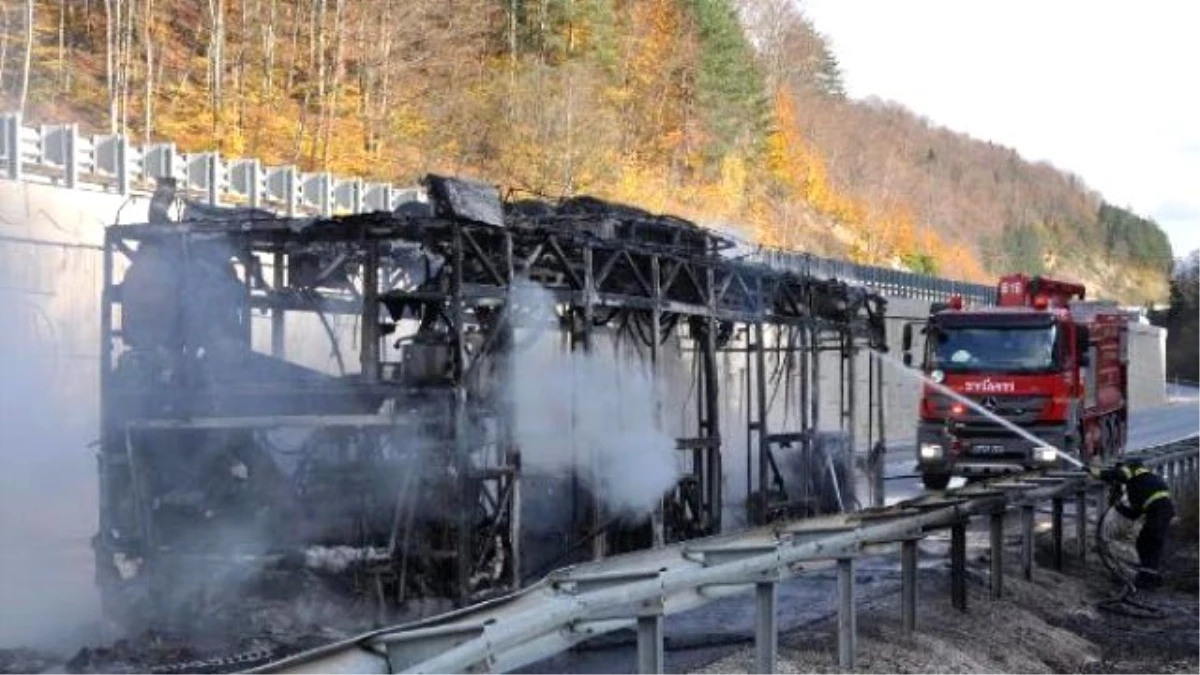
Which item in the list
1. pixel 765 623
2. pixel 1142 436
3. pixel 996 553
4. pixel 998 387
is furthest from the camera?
pixel 1142 436

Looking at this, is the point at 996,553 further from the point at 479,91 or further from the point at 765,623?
the point at 479,91

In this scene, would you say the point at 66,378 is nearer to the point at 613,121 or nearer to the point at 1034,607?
the point at 1034,607

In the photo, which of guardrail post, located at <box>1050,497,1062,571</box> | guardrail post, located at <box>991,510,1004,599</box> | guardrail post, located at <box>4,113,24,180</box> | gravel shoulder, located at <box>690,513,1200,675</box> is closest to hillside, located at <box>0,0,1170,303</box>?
guardrail post, located at <box>4,113,24,180</box>

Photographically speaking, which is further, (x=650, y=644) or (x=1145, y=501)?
(x=1145, y=501)

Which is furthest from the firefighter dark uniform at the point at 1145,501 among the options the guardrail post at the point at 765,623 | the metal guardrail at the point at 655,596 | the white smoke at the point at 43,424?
the white smoke at the point at 43,424

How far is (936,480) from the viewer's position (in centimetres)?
2433

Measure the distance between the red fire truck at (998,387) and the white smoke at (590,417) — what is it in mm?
8388

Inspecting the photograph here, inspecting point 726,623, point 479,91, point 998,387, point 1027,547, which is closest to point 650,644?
point 726,623

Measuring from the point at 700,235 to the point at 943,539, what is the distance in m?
5.32

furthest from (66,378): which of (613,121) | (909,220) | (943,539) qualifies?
(909,220)

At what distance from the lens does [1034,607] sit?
13805mm

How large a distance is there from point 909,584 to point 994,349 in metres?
13.2

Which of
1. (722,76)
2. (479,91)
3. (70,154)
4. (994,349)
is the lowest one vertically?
(994,349)

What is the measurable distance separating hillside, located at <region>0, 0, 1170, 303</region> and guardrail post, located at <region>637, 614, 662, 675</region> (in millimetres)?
36183
